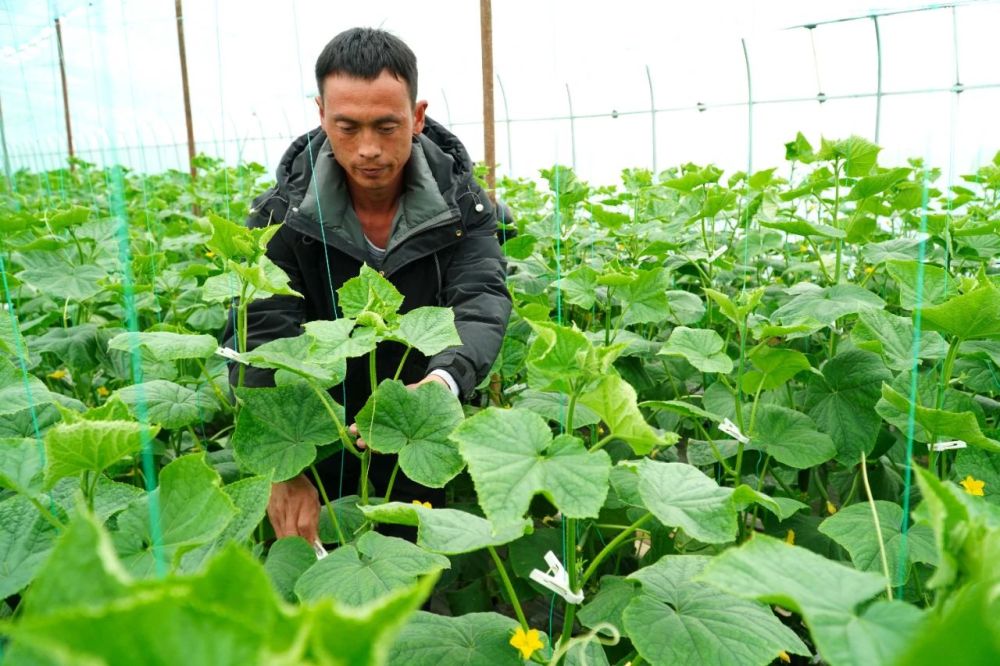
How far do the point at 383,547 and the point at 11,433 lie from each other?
2.45ft

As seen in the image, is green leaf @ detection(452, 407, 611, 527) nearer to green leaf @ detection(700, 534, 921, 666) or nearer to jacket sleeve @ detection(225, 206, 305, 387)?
green leaf @ detection(700, 534, 921, 666)

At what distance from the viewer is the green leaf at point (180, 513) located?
3.00 ft

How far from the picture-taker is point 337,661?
0.43 meters

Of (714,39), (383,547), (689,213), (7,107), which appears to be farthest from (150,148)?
(383,547)

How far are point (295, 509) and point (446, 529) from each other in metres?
0.59

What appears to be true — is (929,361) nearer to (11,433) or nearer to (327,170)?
(327,170)

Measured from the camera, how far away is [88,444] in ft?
2.95

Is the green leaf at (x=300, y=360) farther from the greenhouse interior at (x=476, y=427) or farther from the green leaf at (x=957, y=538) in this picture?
the green leaf at (x=957, y=538)

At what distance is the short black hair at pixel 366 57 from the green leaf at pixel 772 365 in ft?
3.38

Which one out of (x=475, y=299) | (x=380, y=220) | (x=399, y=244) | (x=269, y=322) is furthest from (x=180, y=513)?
(x=380, y=220)

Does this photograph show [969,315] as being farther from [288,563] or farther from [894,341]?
[288,563]

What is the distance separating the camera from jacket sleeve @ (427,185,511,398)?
5.54 feet

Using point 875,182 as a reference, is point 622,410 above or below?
below

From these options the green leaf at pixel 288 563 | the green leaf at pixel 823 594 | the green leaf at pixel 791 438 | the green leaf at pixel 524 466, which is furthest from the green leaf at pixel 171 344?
the green leaf at pixel 791 438
